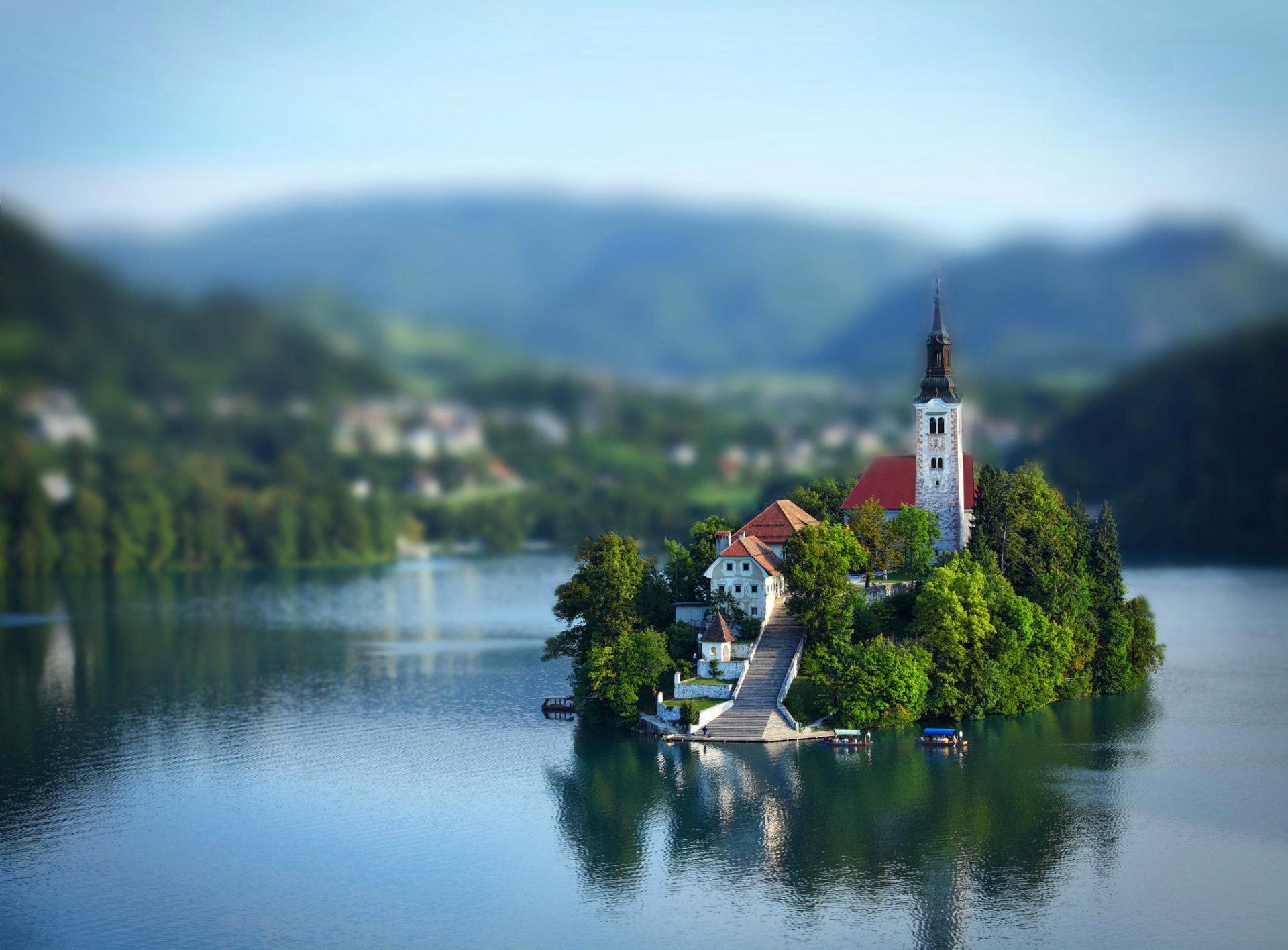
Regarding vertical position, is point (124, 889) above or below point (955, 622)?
below

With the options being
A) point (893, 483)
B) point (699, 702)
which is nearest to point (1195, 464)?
point (893, 483)

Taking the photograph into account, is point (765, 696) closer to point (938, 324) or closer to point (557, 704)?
point (557, 704)

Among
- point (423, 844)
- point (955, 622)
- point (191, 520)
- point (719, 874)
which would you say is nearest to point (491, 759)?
point (423, 844)

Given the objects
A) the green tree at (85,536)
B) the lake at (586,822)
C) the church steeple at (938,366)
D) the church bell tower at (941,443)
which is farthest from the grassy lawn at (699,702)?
the green tree at (85,536)

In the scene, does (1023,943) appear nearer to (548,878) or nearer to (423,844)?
(548,878)

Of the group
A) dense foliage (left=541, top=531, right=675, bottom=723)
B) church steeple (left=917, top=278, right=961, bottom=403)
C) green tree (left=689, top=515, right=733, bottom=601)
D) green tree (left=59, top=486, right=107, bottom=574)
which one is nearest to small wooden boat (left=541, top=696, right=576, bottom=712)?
dense foliage (left=541, top=531, right=675, bottom=723)
